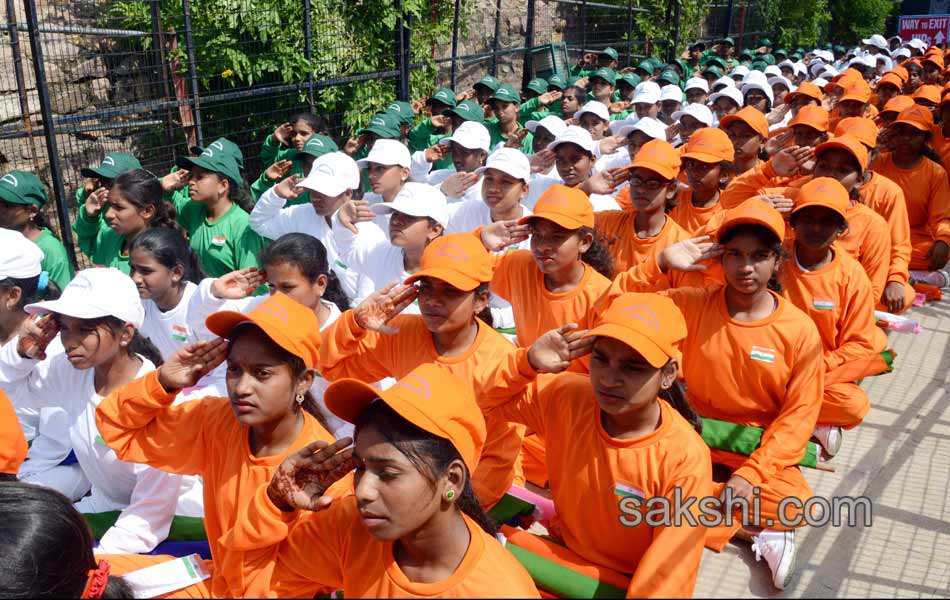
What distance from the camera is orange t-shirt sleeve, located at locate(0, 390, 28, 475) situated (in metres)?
2.64

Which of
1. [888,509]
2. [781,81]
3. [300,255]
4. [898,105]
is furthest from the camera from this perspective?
[781,81]

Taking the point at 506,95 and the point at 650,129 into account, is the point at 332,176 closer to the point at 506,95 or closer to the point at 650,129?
the point at 650,129

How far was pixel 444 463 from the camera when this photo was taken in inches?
81.2

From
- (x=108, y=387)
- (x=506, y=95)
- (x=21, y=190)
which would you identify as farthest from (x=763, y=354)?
(x=506, y=95)

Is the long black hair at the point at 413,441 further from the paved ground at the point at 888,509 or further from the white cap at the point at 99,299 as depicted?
the white cap at the point at 99,299

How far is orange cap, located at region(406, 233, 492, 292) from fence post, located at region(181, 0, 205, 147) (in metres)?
4.38

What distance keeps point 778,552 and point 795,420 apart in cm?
56

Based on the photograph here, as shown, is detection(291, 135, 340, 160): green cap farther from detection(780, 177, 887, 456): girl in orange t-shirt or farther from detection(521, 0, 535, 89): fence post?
detection(521, 0, 535, 89): fence post

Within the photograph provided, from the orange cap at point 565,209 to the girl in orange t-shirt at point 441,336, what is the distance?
2.00 ft

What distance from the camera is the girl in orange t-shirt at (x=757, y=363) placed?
130 inches

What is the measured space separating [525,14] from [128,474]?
39.7ft

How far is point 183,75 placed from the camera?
708 centimetres

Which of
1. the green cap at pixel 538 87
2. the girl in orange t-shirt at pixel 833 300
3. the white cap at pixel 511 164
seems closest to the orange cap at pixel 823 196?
the girl in orange t-shirt at pixel 833 300

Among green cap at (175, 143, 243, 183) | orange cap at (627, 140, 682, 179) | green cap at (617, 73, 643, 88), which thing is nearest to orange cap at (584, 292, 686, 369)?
orange cap at (627, 140, 682, 179)
